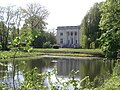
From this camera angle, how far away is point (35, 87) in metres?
3.90

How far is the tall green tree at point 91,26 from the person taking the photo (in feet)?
173

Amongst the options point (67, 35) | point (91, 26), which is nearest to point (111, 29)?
point (91, 26)

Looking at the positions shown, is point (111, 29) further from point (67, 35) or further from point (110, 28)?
point (67, 35)

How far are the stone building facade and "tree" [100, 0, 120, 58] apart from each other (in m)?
73.0

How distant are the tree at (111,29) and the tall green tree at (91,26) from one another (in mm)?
35007

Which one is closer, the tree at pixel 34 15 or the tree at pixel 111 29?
the tree at pixel 111 29

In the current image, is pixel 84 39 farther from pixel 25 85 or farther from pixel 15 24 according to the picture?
pixel 25 85

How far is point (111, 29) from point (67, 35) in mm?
77215

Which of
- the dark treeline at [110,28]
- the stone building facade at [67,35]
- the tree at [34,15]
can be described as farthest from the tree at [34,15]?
the dark treeline at [110,28]

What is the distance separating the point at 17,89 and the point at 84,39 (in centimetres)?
4979

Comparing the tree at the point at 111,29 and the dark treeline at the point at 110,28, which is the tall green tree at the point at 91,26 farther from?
the tree at the point at 111,29

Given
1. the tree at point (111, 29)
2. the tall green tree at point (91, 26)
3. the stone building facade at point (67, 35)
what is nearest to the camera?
the tree at point (111, 29)

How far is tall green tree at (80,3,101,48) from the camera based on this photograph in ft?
173

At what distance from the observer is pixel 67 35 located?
305ft
